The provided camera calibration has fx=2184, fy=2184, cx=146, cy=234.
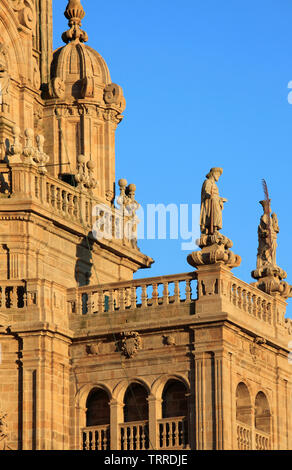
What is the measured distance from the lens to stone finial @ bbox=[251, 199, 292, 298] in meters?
68.4

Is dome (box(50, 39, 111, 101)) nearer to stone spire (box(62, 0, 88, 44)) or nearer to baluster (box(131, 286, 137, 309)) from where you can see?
stone spire (box(62, 0, 88, 44))

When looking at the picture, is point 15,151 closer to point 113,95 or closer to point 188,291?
point 113,95

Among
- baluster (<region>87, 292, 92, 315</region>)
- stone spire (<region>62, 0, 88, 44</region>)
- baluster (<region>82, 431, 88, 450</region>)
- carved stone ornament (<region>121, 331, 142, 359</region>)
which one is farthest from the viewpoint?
stone spire (<region>62, 0, 88, 44</region>)

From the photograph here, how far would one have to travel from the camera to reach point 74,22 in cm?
7706

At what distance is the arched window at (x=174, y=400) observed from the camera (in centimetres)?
6506

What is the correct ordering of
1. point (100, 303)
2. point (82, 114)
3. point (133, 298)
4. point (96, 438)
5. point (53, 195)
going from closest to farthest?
point (96, 438) < point (133, 298) < point (100, 303) < point (53, 195) < point (82, 114)

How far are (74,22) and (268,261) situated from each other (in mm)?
13171

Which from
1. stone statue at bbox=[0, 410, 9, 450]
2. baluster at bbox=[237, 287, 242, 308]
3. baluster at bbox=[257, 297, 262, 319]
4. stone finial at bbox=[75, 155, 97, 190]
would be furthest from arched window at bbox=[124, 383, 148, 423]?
stone finial at bbox=[75, 155, 97, 190]

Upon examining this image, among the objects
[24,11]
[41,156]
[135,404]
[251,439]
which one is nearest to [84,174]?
[41,156]

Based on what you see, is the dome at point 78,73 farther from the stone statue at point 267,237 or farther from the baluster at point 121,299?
the baluster at point 121,299

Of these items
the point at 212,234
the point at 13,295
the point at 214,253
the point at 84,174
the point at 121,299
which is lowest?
the point at 121,299

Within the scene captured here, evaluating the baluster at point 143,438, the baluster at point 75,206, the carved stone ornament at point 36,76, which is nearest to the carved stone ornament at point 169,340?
the baluster at point 143,438

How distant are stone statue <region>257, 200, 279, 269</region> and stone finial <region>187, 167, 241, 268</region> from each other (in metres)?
3.48
